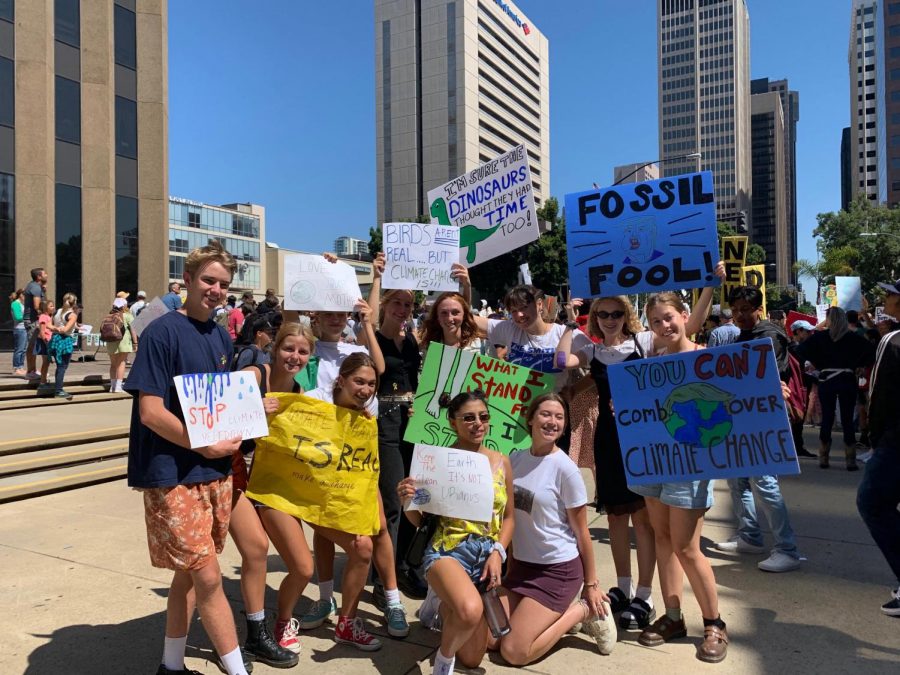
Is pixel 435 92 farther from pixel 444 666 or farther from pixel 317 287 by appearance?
pixel 444 666

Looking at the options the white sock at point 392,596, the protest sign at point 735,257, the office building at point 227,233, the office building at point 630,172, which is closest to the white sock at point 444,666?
the white sock at point 392,596

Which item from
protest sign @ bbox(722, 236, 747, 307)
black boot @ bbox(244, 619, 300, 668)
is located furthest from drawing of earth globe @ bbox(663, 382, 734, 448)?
protest sign @ bbox(722, 236, 747, 307)

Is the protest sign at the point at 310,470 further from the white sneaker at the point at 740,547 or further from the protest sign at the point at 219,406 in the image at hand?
the white sneaker at the point at 740,547

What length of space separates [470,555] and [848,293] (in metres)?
10.6

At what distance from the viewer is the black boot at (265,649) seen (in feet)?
10.8

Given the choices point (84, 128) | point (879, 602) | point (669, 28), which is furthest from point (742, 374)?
point (669, 28)

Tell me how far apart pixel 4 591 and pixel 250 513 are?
2065 millimetres

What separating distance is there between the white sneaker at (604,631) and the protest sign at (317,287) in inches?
88.4

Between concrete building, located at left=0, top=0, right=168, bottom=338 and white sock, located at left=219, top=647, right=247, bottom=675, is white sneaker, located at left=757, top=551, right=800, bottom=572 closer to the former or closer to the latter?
white sock, located at left=219, top=647, right=247, bottom=675

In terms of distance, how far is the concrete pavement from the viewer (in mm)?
3344

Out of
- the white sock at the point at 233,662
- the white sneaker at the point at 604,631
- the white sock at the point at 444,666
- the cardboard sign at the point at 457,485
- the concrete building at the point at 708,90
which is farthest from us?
the concrete building at the point at 708,90

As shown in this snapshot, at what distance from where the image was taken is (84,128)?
21.8m

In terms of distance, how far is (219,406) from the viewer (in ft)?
9.66

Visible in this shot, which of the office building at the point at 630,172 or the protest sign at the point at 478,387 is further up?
the office building at the point at 630,172
